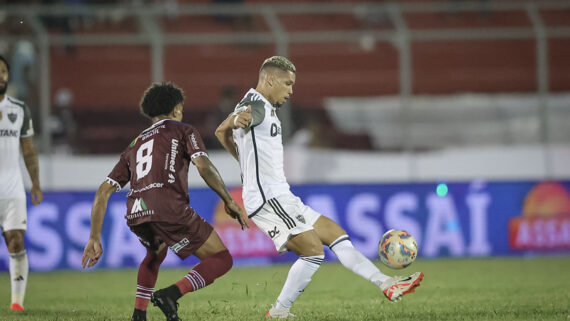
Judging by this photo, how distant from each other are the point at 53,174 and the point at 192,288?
7.52 metres

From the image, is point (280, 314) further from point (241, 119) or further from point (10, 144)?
point (10, 144)

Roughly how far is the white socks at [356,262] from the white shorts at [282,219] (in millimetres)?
348

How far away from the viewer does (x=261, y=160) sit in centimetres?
638

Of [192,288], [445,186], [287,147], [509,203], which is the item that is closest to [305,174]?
[287,147]

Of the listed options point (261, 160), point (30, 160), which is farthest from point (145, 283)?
point (30, 160)

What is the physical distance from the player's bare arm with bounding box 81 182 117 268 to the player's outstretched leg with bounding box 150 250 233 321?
497 mm

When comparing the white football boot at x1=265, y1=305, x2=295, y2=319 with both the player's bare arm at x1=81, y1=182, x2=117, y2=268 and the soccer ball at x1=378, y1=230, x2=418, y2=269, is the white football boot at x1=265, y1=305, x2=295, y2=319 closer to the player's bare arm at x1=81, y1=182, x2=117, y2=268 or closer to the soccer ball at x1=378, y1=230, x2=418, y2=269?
the soccer ball at x1=378, y1=230, x2=418, y2=269

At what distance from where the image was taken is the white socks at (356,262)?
250 inches

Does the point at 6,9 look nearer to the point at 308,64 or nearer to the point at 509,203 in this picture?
A: the point at 308,64

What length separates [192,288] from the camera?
5.93 meters

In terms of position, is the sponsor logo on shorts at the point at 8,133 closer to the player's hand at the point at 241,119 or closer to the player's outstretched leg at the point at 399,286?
the player's hand at the point at 241,119

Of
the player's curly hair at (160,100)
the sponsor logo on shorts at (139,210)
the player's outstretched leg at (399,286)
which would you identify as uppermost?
the player's curly hair at (160,100)

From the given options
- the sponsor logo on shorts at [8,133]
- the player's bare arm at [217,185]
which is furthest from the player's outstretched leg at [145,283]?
the sponsor logo on shorts at [8,133]

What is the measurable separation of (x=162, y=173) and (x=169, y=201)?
8.3 inches
